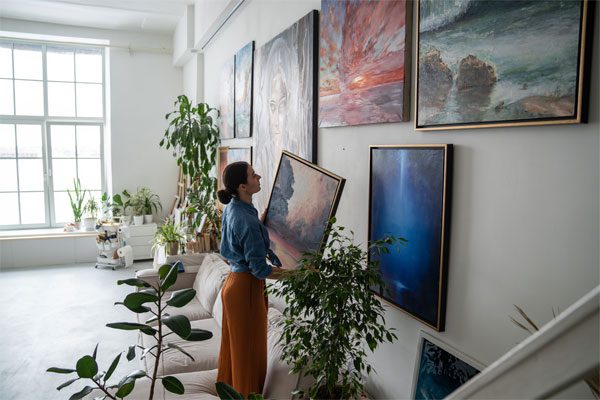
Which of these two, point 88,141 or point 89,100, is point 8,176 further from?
point 89,100

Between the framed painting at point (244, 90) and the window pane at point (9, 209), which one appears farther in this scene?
the window pane at point (9, 209)

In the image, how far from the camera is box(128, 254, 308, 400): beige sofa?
2.68 meters

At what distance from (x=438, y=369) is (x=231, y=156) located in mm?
3795

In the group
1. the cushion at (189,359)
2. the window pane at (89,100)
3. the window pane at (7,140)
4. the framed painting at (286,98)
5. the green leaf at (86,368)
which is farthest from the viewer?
the window pane at (89,100)

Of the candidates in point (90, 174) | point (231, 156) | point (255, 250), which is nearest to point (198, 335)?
point (255, 250)

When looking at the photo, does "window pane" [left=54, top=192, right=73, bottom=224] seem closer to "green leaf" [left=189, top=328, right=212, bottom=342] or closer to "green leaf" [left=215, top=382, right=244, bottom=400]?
"green leaf" [left=189, top=328, right=212, bottom=342]

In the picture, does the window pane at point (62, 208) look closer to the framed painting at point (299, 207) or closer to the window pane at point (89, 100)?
the window pane at point (89, 100)

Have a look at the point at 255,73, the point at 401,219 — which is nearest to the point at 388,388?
the point at 401,219

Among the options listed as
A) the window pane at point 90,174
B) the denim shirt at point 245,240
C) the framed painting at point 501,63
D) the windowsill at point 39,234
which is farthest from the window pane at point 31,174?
the framed painting at point 501,63

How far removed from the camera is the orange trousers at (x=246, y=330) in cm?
274

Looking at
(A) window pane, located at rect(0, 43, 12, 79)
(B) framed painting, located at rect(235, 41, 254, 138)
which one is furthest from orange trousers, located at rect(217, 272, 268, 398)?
(A) window pane, located at rect(0, 43, 12, 79)

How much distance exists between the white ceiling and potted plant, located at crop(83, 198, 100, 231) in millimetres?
3200

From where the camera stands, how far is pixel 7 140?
833 centimetres

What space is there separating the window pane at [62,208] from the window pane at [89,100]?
5.17 feet
